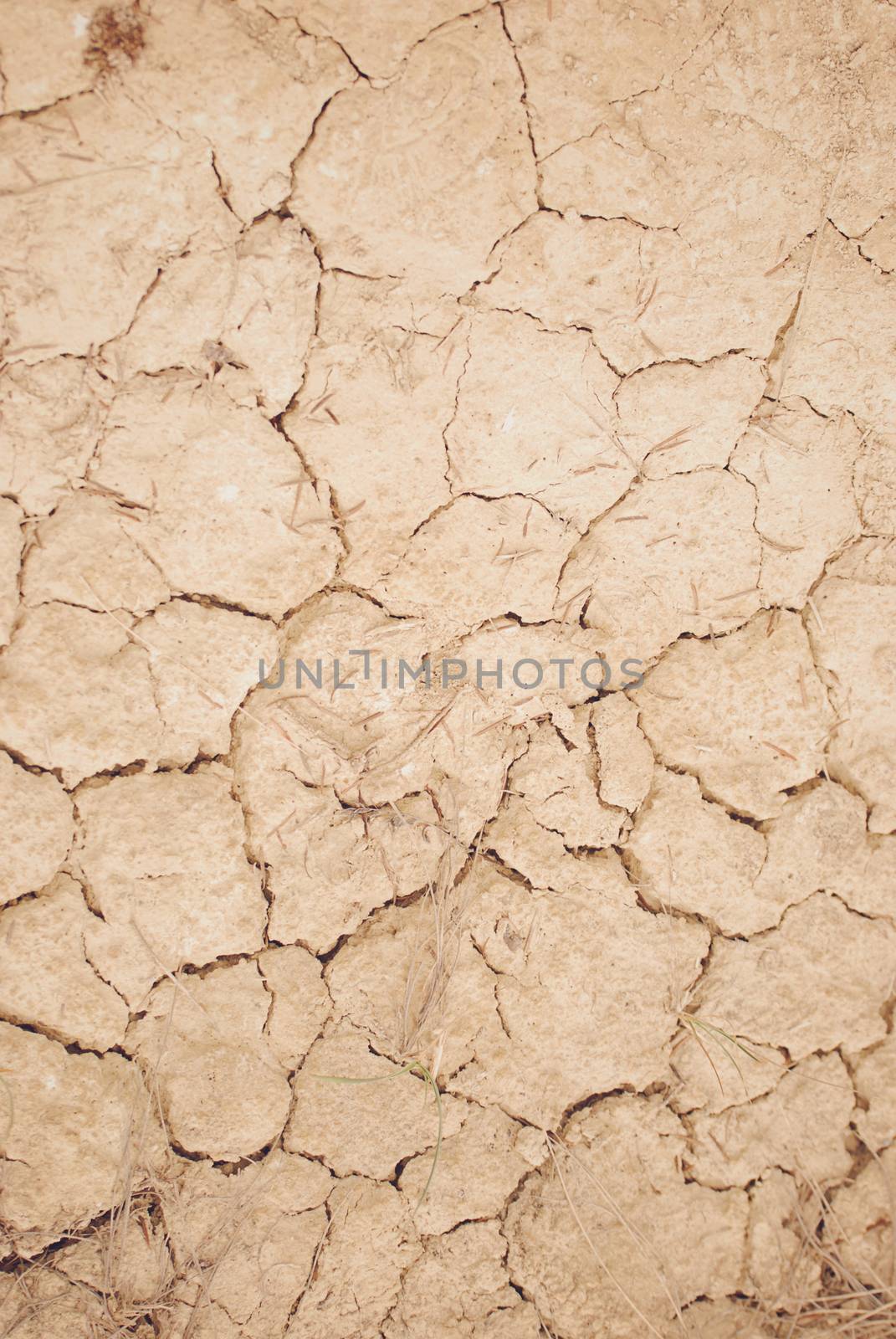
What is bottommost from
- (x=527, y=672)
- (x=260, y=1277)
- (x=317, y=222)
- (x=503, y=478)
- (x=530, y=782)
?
(x=260, y=1277)

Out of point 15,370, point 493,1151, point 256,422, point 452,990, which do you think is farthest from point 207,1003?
point 15,370

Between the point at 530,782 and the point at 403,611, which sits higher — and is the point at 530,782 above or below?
below

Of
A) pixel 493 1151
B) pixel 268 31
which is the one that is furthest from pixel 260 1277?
pixel 268 31

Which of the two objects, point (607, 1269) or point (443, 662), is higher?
point (443, 662)

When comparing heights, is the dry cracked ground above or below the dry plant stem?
above

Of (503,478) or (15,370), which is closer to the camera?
(15,370)

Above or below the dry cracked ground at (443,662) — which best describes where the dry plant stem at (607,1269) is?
below

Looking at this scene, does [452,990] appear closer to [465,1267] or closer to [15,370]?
[465,1267]
